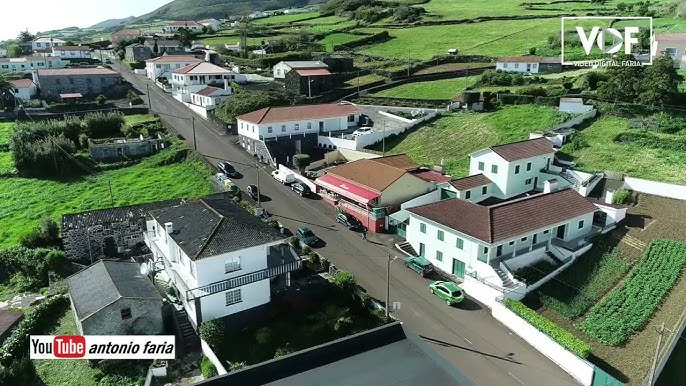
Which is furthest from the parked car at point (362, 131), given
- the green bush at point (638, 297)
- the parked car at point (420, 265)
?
the green bush at point (638, 297)

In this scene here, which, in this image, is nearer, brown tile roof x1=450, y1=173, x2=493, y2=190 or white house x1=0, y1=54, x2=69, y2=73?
brown tile roof x1=450, y1=173, x2=493, y2=190

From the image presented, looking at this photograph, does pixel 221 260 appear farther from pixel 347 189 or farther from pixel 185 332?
pixel 347 189

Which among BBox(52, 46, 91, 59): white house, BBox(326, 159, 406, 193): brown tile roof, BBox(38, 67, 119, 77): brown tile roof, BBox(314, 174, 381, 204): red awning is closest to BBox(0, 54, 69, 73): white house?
BBox(52, 46, 91, 59): white house

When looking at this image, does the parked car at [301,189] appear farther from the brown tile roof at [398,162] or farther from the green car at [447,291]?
the green car at [447,291]

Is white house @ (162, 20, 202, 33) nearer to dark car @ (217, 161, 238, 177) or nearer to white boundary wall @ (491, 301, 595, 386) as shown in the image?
dark car @ (217, 161, 238, 177)

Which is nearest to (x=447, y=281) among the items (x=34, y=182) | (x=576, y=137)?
(x=576, y=137)

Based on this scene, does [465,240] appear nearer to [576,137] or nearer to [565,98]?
[576,137]

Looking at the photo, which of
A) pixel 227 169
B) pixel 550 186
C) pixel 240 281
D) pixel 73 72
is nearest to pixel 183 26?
pixel 73 72
